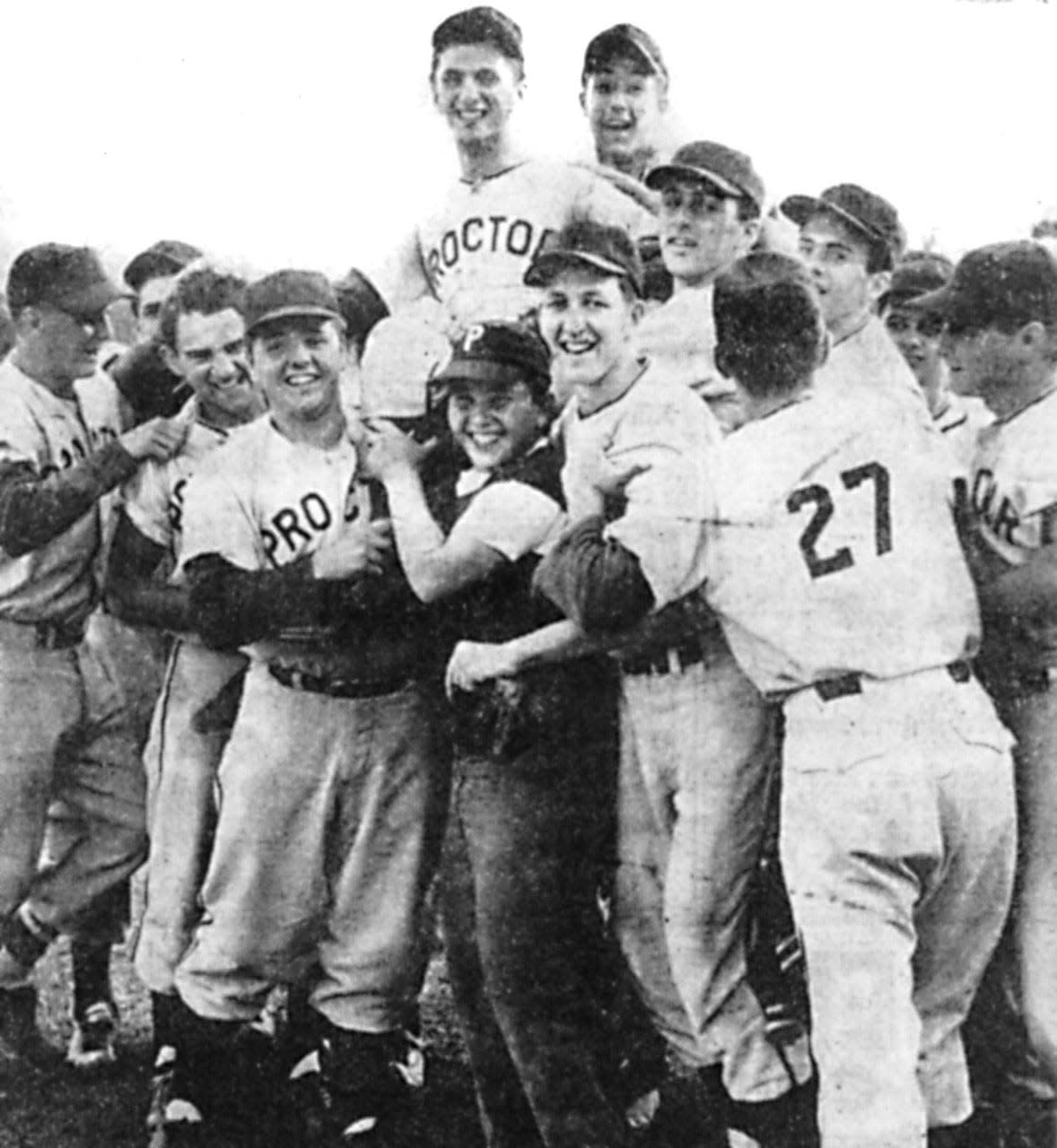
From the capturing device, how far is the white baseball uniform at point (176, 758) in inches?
121

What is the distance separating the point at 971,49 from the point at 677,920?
1869 mm

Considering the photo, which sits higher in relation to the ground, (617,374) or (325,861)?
(617,374)

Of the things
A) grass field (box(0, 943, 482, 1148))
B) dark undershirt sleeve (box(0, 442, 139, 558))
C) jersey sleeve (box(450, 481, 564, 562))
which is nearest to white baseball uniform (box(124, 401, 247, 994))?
dark undershirt sleeve (box(0, 442, 139, 558))

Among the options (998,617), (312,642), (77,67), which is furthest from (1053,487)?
(77,67)

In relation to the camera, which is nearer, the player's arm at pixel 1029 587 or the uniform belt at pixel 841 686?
the uniform belt at pixel 841 686

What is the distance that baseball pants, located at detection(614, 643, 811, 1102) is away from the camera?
252 cm

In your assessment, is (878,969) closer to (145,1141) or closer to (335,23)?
(145,1141)

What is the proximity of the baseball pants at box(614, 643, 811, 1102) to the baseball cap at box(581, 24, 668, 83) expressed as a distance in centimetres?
147

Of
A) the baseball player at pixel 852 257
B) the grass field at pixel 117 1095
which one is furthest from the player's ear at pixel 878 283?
the grass field at pixel 117 1095

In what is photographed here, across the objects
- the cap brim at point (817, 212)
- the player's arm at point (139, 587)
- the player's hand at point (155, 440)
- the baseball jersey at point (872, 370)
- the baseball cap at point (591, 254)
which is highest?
the cap brim at point (817, 212)

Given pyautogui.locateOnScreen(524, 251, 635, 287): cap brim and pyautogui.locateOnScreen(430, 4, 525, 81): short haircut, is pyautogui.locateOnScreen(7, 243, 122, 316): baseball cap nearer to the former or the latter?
pyautogui.locateOnScreen(430, 4, 525, 81): short haircut

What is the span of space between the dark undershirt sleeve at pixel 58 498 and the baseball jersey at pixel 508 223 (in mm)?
784

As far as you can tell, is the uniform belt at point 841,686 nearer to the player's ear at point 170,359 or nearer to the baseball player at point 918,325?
the baseball player at point 918,325

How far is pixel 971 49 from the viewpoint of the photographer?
3.06 metres
